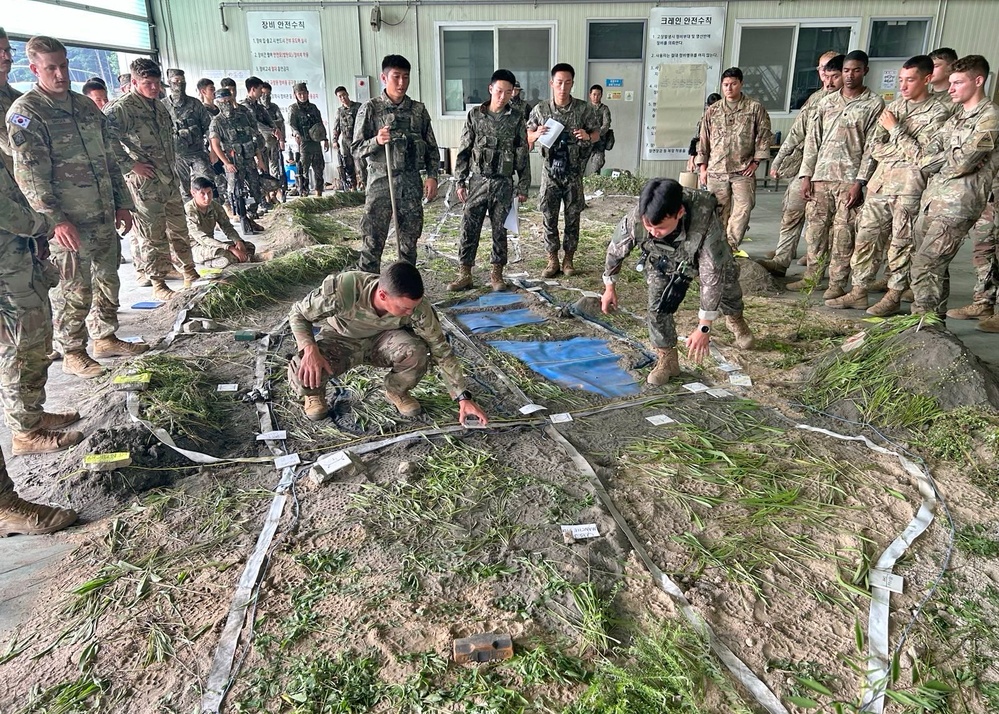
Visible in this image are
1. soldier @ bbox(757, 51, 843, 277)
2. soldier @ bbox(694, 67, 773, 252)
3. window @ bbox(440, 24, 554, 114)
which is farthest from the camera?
window @ bbox(440, 24, 554, 114)

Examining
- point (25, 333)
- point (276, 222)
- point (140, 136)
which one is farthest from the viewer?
point (276, 222)

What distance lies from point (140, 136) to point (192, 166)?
2663 millimetres

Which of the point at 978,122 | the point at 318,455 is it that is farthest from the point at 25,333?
the point at 978,122

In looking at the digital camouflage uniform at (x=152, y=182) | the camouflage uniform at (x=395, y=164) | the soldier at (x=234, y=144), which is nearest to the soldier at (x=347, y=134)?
the camouflage uniform at (x=395, y=164)

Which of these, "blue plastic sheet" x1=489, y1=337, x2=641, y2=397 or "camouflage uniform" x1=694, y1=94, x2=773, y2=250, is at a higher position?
"camouflage uniform" x1=694, y1=94, x2=773, y2=250

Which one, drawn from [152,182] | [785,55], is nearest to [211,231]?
[152,182]

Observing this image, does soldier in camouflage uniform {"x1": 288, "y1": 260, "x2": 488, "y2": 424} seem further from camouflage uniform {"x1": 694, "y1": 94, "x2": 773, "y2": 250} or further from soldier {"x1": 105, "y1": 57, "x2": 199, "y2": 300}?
camouflage uniform {"x1": 694, "y1": 94, "x2": 773, "y2": 250}

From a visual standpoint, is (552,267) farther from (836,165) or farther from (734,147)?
(836,165)

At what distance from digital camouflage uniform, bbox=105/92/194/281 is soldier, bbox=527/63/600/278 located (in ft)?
9.57

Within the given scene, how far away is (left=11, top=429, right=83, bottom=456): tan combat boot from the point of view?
2.90 m

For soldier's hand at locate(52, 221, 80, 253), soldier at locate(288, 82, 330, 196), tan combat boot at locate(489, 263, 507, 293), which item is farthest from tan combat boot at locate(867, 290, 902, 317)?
soldier at locate(288, 82, 330, 196)

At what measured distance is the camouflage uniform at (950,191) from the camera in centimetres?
382

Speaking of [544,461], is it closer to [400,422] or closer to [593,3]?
[400,422]

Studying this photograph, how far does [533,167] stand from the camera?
12.1m
